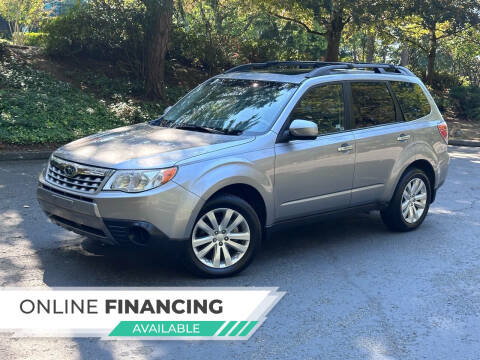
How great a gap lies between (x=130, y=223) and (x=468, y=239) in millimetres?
4234

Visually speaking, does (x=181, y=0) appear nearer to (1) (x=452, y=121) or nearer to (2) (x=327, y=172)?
(1) (x=452, y=121)

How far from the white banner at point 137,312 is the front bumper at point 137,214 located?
47 cm

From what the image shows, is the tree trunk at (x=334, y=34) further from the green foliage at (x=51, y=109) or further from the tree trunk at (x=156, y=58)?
the green foliage at (x=51, y=109)

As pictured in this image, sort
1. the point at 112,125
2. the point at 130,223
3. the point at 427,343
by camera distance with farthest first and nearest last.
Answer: the point at 112,125 → the point at 130,223 → the point at 427,343

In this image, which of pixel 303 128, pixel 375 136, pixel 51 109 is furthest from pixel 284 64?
pixel 51 109

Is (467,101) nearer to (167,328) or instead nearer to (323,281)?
(323,281)

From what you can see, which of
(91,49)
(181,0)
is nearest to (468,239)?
(181,0)

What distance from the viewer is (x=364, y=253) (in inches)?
272

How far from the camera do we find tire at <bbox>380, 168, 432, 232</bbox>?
24.6 feet

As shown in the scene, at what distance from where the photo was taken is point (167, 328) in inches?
189

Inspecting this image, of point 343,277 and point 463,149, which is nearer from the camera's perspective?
point 343,277

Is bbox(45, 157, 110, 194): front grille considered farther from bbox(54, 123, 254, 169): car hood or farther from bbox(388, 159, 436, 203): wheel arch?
bbox(388, 159, 436, 203): wheel arch

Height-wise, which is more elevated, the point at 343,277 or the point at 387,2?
the point at 387,2

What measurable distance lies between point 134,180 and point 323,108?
7.76 ft
